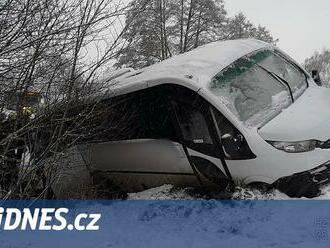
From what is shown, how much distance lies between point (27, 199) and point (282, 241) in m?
3.02

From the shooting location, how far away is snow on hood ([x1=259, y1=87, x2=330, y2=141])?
6090 millimetres

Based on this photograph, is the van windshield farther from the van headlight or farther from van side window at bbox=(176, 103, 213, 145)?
the van headlight

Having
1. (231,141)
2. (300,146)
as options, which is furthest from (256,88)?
(300,146)

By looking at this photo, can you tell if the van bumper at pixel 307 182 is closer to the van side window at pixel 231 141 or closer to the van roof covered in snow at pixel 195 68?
the van side window at pixel 231 141

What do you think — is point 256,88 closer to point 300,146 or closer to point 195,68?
point 195,68

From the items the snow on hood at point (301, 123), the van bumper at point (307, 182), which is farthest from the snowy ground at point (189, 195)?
the snow on hood at point (301, 123)

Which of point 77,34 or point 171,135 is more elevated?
point 77,34

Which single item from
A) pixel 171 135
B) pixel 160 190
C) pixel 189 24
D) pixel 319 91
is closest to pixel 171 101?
pixel 171 135

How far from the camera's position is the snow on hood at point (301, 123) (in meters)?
6.09

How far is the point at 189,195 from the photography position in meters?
7.10

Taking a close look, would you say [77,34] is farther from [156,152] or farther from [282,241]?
[282,241]

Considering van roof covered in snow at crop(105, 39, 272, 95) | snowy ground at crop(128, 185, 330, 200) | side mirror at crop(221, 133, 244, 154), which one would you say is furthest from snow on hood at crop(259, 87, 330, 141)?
van roof covered in snow at crop(105, 39, 272, 95)

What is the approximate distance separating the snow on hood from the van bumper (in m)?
0.40

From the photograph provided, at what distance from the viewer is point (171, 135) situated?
7.19m
